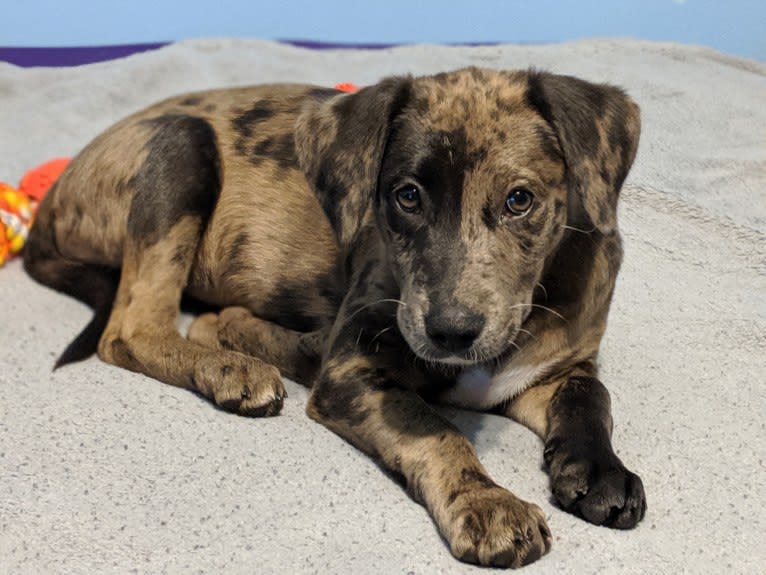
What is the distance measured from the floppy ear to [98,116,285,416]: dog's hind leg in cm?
156

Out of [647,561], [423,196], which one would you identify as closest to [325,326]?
[423,196]

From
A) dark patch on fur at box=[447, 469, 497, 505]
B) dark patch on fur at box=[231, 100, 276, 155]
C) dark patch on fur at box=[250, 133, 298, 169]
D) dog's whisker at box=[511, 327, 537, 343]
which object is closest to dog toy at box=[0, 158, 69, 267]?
dark patch on fur at box=[231, 100, 276, 155]

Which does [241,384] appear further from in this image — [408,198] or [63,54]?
[63,54]

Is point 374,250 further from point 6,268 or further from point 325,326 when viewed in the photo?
point 6,268

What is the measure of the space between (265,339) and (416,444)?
50.0 inches

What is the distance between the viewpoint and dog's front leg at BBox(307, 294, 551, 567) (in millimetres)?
2883

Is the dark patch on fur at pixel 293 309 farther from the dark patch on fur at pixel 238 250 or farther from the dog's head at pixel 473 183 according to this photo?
the dog's head at pixel 473 183

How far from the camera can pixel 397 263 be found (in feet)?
11.3

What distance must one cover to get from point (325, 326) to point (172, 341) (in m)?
0.64

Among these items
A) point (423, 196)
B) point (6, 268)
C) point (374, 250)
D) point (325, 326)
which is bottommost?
point (6, 268)

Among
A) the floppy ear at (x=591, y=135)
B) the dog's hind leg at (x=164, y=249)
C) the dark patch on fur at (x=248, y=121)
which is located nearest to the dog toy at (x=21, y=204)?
the dog's hind leg at (x=164, y=249)

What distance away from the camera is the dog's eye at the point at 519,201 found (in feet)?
10.9

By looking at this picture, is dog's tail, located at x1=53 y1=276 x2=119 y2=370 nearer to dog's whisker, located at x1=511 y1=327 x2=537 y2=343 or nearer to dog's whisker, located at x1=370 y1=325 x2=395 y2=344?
dog's whisker, located at x1=370 y1=325 x2=395 y2=344

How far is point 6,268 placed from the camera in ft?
17.5
